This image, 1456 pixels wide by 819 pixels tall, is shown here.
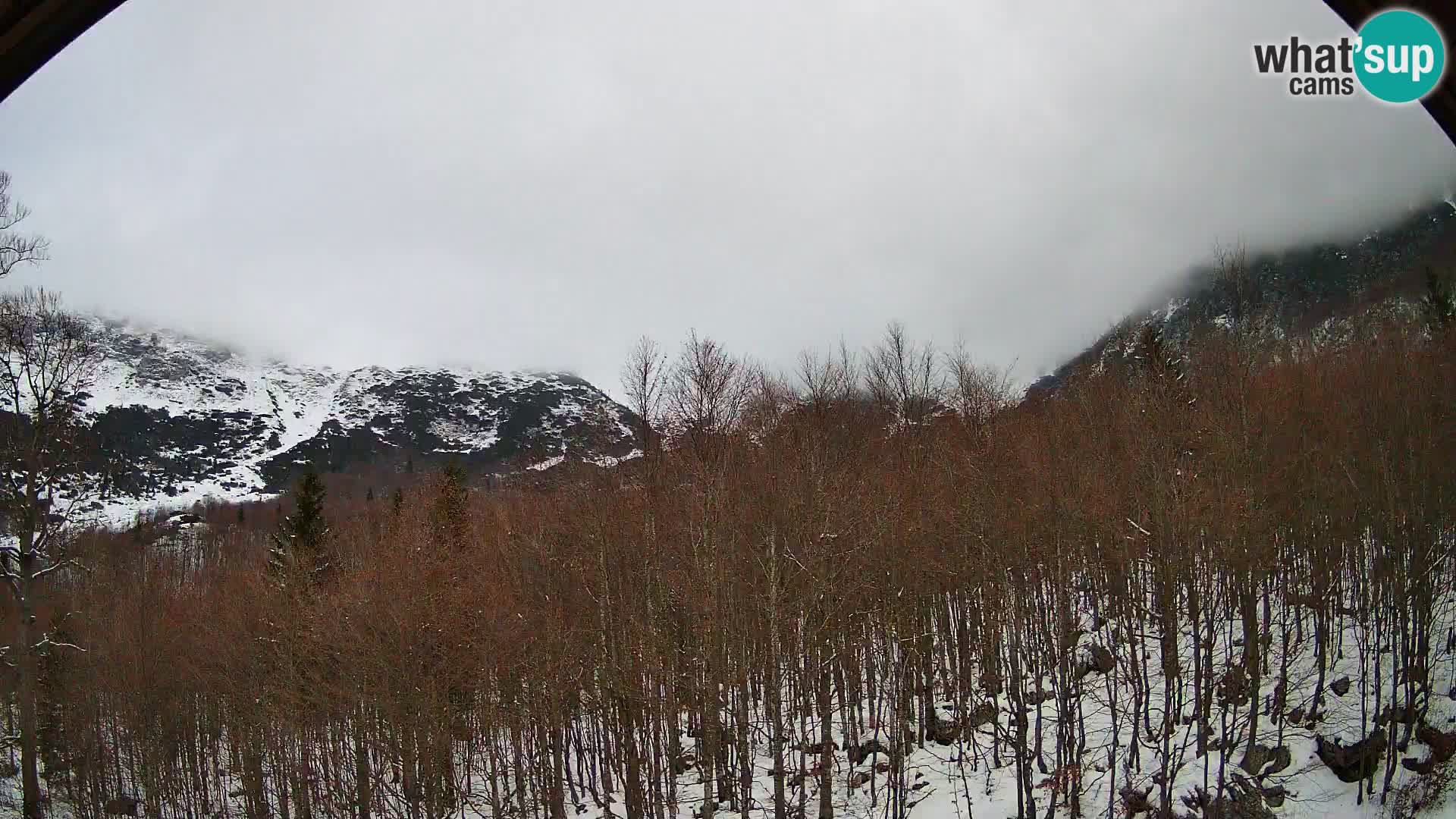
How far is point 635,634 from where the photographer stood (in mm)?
19594

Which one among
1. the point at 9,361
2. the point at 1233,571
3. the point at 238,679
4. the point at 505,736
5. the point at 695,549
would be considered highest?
the point at 9,361

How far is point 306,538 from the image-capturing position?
29.2 metres

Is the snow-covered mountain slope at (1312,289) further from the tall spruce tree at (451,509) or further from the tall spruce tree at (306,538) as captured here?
the tall spruce tree at (306,538)

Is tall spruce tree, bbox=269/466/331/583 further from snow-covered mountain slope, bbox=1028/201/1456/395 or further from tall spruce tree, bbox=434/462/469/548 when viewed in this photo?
snow-covered mountain slope, bbox=1028/201/1456/395

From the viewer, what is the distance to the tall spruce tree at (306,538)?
26.6 m

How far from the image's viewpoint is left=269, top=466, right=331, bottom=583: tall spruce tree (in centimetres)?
2656

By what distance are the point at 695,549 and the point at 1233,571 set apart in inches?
580

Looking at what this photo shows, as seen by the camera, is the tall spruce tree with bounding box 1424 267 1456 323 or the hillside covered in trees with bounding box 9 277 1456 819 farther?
the tall spruce tree with bounding box 1424 267 1456 323

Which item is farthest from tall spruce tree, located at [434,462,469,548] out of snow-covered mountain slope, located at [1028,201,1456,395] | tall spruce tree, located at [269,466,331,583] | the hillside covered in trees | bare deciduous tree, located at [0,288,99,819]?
snow-covered mountain slope, located at [1028,201,1456,395]

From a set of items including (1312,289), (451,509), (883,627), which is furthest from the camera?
(1312,289)

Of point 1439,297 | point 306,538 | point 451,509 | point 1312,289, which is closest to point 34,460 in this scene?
point 306,538

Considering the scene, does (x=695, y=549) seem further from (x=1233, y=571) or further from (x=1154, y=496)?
(x=1233, y=571)

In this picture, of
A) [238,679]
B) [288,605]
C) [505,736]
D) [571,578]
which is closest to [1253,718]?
[571,578]

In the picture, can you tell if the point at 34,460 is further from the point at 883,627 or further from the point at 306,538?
the point at 883,627
